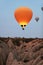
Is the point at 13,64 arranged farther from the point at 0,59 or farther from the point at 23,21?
the point at 23,21

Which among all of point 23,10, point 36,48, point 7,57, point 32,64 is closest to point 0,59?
point 7,57

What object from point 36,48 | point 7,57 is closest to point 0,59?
point 7,57

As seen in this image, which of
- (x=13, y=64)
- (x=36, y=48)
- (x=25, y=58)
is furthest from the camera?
(x=36, y=48)

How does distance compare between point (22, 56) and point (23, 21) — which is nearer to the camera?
point (22, 56)

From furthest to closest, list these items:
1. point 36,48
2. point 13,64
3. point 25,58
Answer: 1. point 36,48
2. point 25,58
3. point 13,64

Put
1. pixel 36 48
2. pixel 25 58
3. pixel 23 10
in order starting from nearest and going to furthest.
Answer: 1. pixel 25 58
2. pixel 36 48
3. pixel 23 10

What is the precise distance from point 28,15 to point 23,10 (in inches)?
5.9

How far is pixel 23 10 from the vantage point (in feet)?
10.1

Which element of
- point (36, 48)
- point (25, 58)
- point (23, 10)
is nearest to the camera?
point (25, 58)

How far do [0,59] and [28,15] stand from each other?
A: 2596 mm

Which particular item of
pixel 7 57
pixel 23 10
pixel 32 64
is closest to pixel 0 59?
pixel 7 57

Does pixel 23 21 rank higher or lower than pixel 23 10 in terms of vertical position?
lower

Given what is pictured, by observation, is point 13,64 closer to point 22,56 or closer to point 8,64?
point 8,64

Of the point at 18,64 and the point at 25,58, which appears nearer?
the point at 18,64
